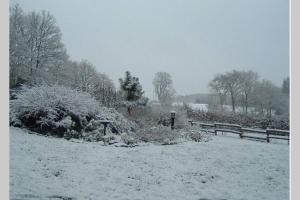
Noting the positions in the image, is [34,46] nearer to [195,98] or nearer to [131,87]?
[131,87]

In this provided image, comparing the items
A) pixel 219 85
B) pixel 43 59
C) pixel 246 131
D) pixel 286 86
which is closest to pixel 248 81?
pixel 219 85

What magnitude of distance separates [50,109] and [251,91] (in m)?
5.10

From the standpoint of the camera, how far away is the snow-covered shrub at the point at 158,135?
7984 mm

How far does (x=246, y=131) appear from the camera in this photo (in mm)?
8883

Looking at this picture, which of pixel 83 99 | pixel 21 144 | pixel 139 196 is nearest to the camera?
pixel 139 196

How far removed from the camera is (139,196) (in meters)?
5.33

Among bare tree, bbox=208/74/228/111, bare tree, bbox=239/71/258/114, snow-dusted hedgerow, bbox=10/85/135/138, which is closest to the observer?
bare tree, bbox=239/71/258/114

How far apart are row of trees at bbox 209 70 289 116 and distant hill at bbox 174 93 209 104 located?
34 centimetres

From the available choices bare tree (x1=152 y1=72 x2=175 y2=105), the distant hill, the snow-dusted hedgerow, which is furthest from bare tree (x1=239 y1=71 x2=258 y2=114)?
the snow-dusted hedgerow

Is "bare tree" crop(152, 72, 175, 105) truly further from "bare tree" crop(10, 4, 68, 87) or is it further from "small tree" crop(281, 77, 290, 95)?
"small tree" crop(281, 77, 290, 95)

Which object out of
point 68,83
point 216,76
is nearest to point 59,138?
point 68,83

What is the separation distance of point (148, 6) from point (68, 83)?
2997 mm

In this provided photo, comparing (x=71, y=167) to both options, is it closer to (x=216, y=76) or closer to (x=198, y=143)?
(x=198, y=143)

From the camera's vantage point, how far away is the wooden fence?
7655 mm
